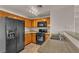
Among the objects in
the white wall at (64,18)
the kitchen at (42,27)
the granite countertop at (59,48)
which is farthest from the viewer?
the white wall at (64,18)

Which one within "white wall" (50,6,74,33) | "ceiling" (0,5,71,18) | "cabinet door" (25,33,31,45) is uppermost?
"ceiling" (0,5,71,18)

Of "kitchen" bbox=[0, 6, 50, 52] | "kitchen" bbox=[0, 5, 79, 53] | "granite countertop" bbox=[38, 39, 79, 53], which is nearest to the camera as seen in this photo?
"granite countertop" bbox=[38, 39, 79, 53]

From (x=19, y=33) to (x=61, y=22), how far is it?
0.68 metres

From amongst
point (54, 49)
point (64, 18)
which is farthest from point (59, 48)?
point (64, 18)

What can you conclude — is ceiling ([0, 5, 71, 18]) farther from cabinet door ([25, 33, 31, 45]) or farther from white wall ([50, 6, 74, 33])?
cabinet door ([25, 33, 31, 45])

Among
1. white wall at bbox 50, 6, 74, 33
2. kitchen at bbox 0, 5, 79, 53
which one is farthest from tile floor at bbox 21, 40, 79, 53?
white wall at bbox 50, 6, 74, 33

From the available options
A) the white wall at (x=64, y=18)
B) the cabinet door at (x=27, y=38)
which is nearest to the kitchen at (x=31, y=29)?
the cabinet door at (x=27, y=38)

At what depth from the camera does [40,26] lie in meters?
1.59

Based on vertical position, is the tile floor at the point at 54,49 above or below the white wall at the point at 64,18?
below

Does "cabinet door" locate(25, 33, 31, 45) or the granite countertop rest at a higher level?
"cabinet door" locate(25, 33, 31, 45)

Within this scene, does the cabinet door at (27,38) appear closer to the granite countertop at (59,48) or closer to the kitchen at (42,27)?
the kitchen at (42,27)

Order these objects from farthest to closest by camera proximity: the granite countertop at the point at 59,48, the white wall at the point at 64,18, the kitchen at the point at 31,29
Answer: the kitchen at the point at 31,29, the white wall at the point at 64,18, the granite countertop at the point at 59,48
